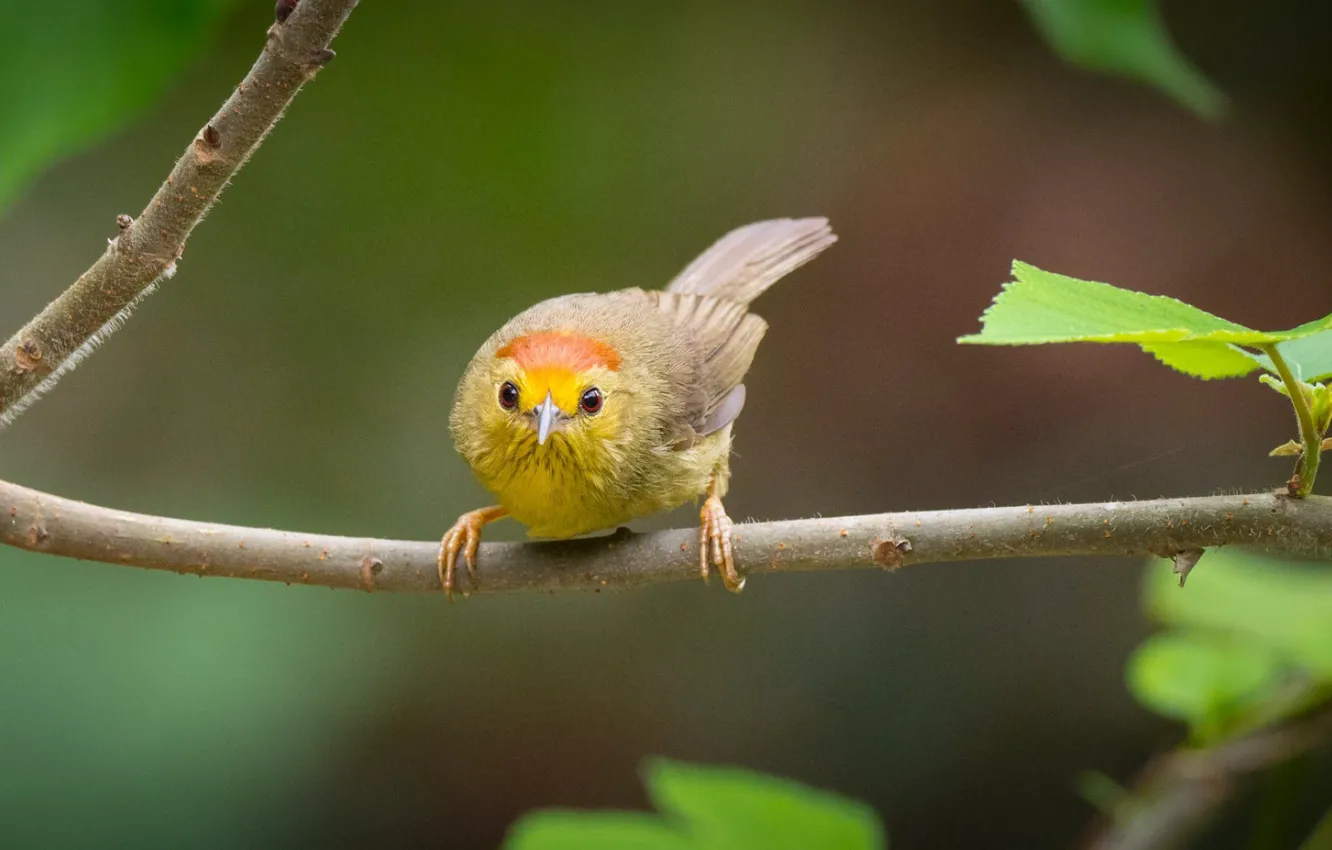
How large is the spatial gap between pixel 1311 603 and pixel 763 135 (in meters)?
3.63

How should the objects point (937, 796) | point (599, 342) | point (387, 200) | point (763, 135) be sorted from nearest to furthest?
point (599, 342) → point (937, 796) → point (387, 200) → point (763, 135)

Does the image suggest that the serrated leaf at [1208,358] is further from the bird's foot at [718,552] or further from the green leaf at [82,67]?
the green leaf at [82,67]

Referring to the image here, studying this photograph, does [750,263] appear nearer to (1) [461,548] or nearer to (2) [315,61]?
(1) [461,548]

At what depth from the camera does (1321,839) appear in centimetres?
300

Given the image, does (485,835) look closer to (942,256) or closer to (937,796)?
(937,796)

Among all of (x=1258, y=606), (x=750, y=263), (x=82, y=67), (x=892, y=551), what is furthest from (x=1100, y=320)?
(x=750, y=263)

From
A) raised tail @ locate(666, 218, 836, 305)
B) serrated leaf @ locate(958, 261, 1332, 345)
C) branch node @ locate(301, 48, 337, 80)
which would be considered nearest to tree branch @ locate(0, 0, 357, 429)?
branch node @ locate(301, 48, 337, 80)

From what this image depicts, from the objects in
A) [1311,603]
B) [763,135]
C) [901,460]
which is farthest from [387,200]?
[1311,603]

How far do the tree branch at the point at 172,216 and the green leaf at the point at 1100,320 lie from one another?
975 mm

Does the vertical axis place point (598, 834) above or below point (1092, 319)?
below

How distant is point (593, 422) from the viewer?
314cm

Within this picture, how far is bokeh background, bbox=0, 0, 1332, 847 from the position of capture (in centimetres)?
537

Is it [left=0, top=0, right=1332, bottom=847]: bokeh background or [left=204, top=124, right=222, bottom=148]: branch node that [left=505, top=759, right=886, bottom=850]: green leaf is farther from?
[left=0, top=0, right=1332, bottom=847]: bokeh background

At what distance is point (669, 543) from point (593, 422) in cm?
59
